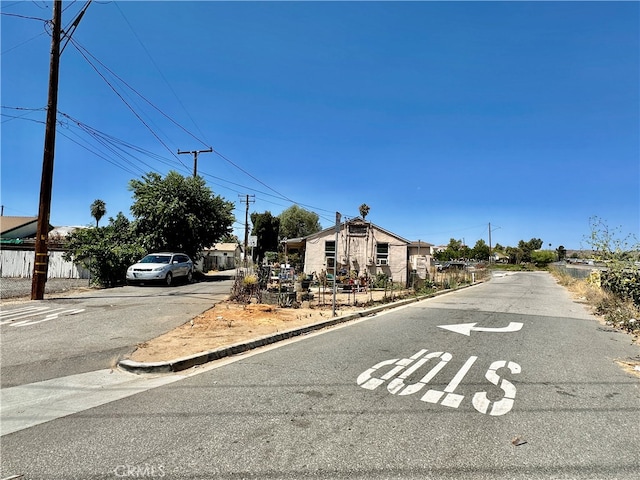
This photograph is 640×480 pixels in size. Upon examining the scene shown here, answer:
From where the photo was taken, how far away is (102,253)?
18.8 m

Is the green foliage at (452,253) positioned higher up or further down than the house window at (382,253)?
higher up

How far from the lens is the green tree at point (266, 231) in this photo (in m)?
56.0

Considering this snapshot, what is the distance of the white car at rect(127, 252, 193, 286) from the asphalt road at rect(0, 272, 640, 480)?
13.6 m

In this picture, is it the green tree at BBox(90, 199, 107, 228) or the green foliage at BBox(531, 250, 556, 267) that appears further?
the green foliage at BBox(531, 250, 556, 267)

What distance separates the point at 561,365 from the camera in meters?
6.40

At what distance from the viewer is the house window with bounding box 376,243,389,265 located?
25.6 metres

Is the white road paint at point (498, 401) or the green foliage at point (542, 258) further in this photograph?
the green foliage at point (542, 258)

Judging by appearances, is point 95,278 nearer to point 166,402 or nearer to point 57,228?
point 166,402

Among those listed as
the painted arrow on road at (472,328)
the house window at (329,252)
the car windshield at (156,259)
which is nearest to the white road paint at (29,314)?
the car windshield at (156,259)

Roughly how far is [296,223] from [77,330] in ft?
184

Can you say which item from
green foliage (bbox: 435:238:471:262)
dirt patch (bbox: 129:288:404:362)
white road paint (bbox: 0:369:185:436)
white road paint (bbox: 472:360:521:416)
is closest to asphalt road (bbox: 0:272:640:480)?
white road paint (bbox: 472:360:521:416)

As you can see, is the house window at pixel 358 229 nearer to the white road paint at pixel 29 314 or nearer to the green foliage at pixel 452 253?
the white road paint at pixel 29 314

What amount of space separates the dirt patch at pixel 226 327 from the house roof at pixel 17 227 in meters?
44.1

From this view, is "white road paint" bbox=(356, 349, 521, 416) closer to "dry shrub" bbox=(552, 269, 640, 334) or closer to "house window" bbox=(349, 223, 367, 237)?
"dry shrub" bbox=(552, 269, 640, 334)
